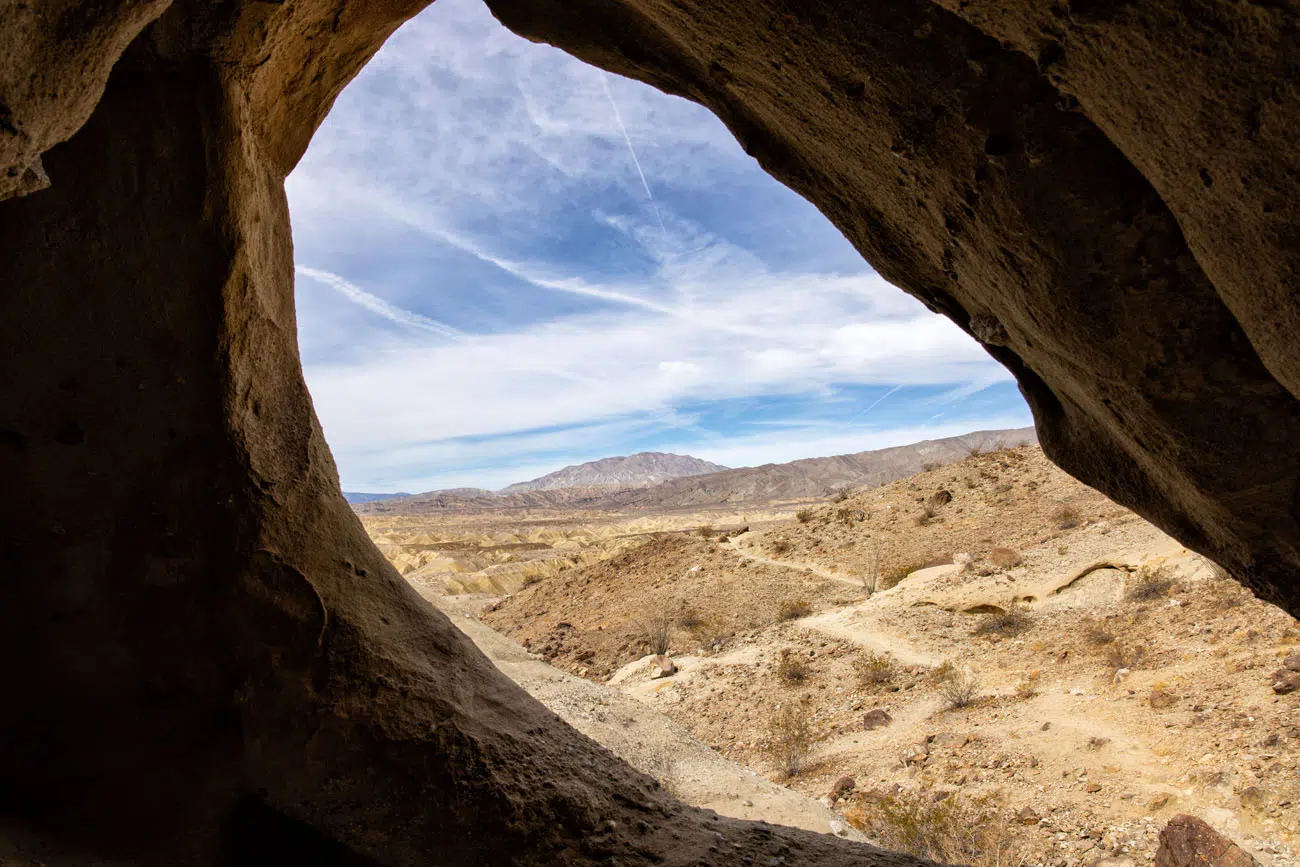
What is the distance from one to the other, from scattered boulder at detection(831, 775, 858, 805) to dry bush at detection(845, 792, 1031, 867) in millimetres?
472

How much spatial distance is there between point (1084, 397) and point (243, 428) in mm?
3495

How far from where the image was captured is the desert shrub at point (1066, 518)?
14398 millimetres

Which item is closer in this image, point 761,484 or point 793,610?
point 793,610

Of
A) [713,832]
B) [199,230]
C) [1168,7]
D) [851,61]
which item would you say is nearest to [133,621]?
[199,230]

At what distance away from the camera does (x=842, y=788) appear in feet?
22.6

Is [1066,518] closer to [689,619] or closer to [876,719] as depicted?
[689,619]

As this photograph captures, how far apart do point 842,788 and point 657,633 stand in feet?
20.6

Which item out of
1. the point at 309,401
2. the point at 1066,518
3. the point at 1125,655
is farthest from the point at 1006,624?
the point at 309,401

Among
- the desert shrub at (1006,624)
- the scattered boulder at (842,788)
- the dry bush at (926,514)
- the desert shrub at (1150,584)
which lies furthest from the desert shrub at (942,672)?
the dry bush at (926,514)

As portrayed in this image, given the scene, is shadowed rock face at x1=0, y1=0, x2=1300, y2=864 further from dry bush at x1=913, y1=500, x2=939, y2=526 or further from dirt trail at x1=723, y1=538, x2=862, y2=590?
dry bush at x1=913, y1=500, x2=939, y2=526

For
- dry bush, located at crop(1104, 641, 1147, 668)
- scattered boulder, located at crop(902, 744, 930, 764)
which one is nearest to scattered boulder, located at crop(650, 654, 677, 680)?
scattered boulder, located at crop(902, 744, 930, 764)

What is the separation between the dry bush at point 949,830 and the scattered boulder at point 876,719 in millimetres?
2116

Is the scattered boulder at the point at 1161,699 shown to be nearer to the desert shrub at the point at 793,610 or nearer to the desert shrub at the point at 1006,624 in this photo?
the desert shrub at the point at 1006,624

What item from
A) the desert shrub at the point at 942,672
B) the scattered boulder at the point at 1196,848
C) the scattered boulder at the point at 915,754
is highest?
the scattered boulder at the point at 1196,848
